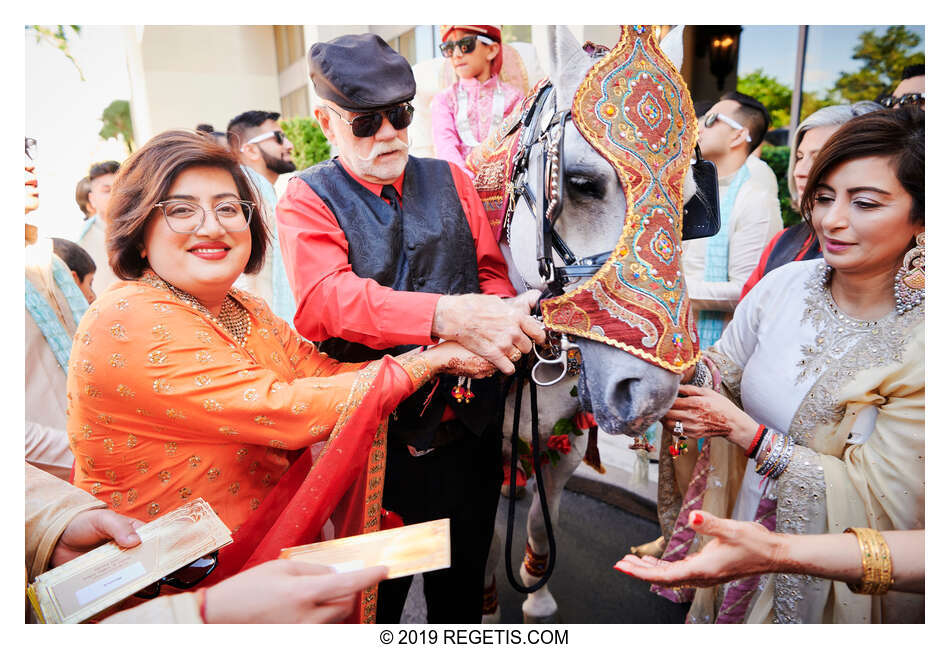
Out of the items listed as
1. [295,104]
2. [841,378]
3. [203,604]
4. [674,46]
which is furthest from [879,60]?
[203,604]

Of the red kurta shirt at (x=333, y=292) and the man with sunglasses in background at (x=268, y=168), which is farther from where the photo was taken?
the man with sunglasses in background at (x=268, y=168)

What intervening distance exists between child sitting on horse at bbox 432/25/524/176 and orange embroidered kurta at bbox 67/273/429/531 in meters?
1.12

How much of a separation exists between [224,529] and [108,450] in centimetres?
30

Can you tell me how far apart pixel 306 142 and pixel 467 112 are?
0.69 m

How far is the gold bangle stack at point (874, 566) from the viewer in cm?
109

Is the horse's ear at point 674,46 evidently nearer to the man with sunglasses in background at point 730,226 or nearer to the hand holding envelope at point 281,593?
the man with sunglasses in background at point 730,226

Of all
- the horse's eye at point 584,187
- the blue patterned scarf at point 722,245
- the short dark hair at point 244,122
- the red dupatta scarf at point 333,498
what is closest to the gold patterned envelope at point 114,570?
the red dupatta scarf at point 333,498

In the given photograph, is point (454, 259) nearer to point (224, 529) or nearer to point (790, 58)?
point (224, 529)

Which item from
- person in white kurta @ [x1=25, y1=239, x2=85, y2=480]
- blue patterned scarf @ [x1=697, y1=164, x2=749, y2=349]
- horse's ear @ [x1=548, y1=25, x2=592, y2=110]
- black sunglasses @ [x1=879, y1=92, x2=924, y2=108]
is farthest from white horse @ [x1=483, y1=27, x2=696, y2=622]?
person in white kurta @ [x1=25, y1=239, x2=85, y2=480]

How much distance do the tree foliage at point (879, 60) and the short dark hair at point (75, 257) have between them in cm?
216

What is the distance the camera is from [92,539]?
3.34ft

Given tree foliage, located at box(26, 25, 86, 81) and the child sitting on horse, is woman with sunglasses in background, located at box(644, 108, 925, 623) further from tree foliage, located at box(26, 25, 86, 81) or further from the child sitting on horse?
tree foliage, located at box(26, 25, 86, 81)

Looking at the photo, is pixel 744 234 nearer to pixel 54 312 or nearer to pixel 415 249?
pixel 415 249

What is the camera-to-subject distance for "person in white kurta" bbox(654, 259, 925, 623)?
116 centimetres
